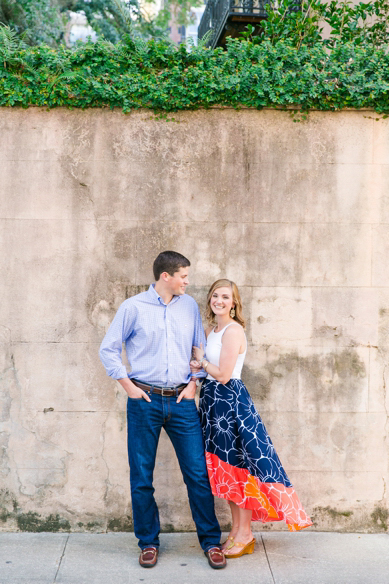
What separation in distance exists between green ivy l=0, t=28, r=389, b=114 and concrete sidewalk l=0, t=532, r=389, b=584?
11.0 feet

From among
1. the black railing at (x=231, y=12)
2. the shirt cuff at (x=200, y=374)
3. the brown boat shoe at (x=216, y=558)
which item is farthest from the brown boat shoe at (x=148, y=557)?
the black railing at (x=231, y=12)

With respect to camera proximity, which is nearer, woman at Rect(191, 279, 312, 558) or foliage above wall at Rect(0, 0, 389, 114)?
woman at Rect(191, 279, 312, 558)

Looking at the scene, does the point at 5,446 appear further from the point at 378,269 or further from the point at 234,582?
the point at 378,269

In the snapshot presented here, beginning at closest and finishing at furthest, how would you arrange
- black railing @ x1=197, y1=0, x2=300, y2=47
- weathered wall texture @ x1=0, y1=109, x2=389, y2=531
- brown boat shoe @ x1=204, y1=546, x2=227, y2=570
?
brown boat shoe @ x1=204, y1=546, x2=227, y2=570
weathered wall texture @ x1=0, y1=109, x2=389, y2=531
black railing @ x1=197, y1=0, x2=300, y2=47

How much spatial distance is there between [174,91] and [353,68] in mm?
1401

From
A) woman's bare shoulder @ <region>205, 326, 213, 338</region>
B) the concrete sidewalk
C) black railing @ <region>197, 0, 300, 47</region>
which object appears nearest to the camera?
the concrete sidewalk

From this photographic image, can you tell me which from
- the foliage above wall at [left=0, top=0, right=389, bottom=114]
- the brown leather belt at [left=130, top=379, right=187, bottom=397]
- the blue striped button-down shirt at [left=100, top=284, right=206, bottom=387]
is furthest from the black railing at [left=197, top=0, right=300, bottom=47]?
the brown leather belt at [left=130, top=379, right=187, bottom=397]

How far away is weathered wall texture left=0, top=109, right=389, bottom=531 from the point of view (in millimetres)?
4441

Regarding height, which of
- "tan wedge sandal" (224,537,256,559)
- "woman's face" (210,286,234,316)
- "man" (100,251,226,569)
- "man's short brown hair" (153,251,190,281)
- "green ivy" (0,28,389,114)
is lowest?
"tan wedge sandal" (224,537,256,559)

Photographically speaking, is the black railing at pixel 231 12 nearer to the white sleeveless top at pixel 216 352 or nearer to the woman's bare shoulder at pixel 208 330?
the woman's bare shoulder at pixel 208 330

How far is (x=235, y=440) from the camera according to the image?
13.0ft

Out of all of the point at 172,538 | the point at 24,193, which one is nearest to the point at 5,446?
the point at 172,538

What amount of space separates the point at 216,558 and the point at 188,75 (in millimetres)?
3515

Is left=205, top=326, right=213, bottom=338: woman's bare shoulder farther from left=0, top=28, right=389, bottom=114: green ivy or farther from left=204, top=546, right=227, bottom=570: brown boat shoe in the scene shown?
left=0, top=28, right=389, bottom=114: green ivy
